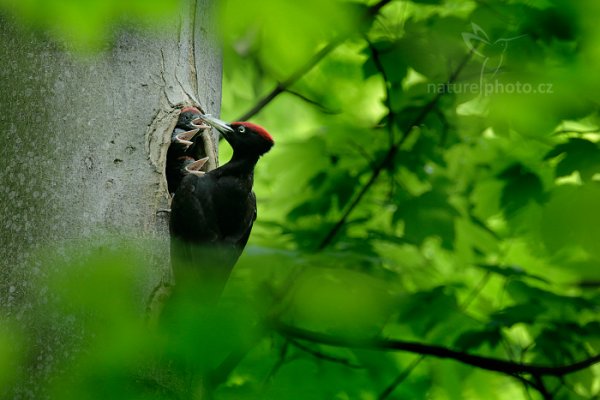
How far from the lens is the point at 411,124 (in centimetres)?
296

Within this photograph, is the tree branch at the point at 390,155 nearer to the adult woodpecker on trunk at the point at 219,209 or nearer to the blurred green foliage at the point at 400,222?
the blurred green foliage at the point at 400,222

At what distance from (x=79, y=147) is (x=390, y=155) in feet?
5.07

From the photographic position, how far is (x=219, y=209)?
2.44m

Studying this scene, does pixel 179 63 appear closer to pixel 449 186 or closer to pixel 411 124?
pixel 411 124

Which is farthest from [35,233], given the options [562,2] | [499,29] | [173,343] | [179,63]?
[499,29]

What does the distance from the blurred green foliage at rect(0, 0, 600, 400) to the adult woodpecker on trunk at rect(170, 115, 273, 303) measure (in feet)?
0.39

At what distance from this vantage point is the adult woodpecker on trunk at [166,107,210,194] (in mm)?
2246

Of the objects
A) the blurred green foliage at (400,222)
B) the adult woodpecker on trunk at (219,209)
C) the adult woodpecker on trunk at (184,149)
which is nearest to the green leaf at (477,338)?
the blurred green foliage at (400,222)

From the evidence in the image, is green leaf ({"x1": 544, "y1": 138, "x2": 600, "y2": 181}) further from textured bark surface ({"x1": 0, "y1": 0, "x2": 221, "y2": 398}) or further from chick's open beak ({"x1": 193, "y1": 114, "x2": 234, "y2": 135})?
textured bark surface ({"x1": 0, "y1": 0, "x2": 221, "y2": 398})

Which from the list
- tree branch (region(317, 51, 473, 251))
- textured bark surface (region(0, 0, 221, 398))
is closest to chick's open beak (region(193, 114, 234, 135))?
textured bark surface (region(0, 0, 221, 398))

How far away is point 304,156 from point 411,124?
557 mm

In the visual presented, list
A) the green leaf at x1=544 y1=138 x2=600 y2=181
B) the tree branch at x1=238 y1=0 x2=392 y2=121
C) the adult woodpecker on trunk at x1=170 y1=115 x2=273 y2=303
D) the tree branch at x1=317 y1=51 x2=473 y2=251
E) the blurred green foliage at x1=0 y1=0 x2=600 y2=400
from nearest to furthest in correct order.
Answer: the blurred green foliage at x1=0 y1=0 x2=600 y2=400, the adult woodpecker on trunk at x1=170 y1=115 x2=273 y2=303, the green leaf at x1=544 y1=138 x2=600 y2=181, the tree branch at x1=238 y1=0 x2=392 y2=121, the tree branch at x1=317 y1=51 x2=473 y2=251

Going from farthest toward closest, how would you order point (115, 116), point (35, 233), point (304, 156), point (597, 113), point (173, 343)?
point (304, 156) < point (597, 113) < point (115, 116) < point (35, 233) < point (173, 343)

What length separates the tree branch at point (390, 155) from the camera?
2.82m
